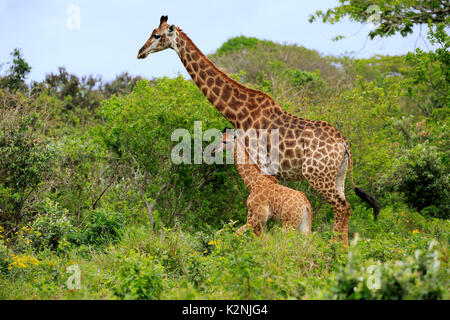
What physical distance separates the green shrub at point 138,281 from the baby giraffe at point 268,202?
2484mm

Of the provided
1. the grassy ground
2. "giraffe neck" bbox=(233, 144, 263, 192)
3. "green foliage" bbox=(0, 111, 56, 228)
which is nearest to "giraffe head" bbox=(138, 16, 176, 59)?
"giraffe neck" bbox=(233, 144, 263, 192)

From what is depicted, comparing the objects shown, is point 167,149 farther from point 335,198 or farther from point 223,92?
point 335,198

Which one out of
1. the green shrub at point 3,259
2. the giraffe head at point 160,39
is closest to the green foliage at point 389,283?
the green shrub at point 3,259

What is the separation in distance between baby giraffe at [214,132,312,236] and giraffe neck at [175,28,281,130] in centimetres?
48

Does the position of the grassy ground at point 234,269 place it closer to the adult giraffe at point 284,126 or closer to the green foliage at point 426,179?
the adult giraffe at point 284,126

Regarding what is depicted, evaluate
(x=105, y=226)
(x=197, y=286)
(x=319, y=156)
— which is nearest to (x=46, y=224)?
(x=105, y=226)

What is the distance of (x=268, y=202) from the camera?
900 centimetres

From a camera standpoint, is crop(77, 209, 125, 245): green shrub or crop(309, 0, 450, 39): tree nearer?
crop(77, 209, 125, 245): green shrub

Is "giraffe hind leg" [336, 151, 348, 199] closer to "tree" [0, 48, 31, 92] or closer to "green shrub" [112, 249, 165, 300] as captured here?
"green shrub" [112, 249, 165, 300]

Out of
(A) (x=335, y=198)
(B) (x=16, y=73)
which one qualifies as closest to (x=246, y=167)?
(A) (x=335, y=198)

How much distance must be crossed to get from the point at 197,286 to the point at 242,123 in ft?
11.1

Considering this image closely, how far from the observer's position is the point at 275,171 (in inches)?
369

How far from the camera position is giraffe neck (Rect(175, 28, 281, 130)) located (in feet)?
31.0

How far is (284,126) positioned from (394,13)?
21.0ft
